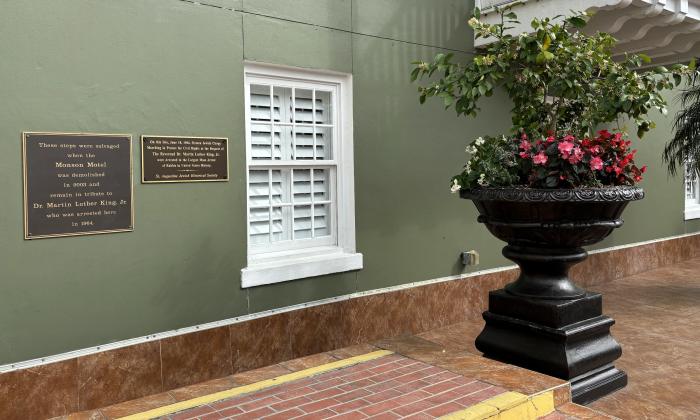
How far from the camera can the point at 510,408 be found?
3.45m

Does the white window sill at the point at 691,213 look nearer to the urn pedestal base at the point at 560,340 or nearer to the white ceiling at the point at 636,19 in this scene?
the white ceiling at the point at 636,19

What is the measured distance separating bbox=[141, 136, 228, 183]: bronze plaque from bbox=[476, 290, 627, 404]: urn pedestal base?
8.04 ft

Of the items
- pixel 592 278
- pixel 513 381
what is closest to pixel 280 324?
pixel 513 381

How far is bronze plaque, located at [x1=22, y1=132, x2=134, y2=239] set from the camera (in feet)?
12.9

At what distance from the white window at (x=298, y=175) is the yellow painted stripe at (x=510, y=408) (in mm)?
2320

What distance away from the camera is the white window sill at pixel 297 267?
5039mm

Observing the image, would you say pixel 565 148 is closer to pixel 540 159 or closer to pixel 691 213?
pixel 540 159

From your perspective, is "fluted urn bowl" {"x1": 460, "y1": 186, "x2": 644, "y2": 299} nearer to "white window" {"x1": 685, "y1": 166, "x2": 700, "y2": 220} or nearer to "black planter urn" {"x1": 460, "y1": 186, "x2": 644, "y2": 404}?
"black planter urn" {"x1": 460, "y1": 186, "x2": 644, "y2": 404}

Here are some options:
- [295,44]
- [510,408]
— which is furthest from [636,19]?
[510,408]

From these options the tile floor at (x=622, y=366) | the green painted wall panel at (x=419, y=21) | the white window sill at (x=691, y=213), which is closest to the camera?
the tile floor at (x=622, y=366)

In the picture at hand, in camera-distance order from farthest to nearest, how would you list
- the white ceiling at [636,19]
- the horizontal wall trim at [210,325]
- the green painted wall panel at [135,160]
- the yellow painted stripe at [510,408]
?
the white ceiling at [636,19] < the horizontal wall trim at [210,325] < the green painted wall panel at [135,160] < the yellow painted stripe at [510,408]

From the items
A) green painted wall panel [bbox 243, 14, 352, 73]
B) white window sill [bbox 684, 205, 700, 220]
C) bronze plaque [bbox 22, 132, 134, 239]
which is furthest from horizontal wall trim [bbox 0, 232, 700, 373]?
white window sill [bbox 684, 205, 700, 220]

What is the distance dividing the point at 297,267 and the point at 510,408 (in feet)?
7.97

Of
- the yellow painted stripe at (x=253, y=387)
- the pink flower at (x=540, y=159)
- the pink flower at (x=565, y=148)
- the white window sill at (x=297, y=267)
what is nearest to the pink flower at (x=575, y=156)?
the pink flower at (x=565, y=148)
